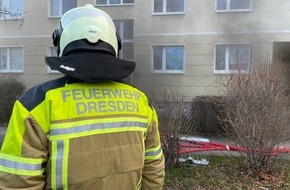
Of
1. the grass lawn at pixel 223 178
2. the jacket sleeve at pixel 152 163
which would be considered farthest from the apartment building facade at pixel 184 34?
the jacket sleeve at pixel 152 163

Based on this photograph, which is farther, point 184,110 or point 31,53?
point 31,53

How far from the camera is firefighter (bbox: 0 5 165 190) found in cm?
130

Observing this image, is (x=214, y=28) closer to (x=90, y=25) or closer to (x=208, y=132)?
(x=208, y=132)

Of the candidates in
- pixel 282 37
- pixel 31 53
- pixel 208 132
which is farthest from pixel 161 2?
pixel 208 132

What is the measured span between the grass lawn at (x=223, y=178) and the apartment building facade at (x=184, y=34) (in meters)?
8.44

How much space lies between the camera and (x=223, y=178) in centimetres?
498

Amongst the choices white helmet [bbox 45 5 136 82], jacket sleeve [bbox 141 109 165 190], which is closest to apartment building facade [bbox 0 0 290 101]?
jacket sleeve [bbox 141 109 165 190]

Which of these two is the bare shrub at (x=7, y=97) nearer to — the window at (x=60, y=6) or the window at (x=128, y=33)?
the window at (x=128, y=33)

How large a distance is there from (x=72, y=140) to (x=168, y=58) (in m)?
14.3

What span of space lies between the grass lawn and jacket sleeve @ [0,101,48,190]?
11.4 ft

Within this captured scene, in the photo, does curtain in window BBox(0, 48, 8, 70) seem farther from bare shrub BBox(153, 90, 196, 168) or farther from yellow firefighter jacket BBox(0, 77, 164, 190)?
yellow firefighter jacket BBox(0, 77, 164, 190)

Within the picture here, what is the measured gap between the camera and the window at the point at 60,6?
16578 millimetres

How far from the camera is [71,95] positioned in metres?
1.38

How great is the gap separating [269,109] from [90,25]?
4.04 m
